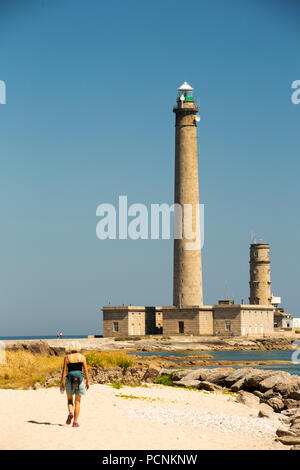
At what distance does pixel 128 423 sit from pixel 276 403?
7522 mm

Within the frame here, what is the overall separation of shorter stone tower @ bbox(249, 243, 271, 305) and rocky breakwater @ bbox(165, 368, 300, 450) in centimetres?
5955

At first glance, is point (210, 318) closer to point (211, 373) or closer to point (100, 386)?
point (211, 373)

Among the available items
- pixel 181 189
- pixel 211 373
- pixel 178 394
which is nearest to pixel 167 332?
pixel 181 189

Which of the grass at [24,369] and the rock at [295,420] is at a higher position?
the grass at [24,369]

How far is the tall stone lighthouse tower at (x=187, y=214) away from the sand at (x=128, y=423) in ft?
170

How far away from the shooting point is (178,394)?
21000 millimetres

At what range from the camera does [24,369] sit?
21.1 m

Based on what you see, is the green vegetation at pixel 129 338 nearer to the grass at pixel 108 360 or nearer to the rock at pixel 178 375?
the rock at pixel 178 375

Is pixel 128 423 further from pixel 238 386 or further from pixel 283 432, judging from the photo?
pixel 238 386

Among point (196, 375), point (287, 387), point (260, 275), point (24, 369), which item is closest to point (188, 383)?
point (196, 375)

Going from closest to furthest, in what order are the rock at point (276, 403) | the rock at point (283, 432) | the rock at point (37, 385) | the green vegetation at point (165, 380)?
the rock at point (283, 432), the rock at point (37, 385), the rock at point (276, 403), the green vegetation at point (165, 380)

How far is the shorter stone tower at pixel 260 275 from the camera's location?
86.1 meters

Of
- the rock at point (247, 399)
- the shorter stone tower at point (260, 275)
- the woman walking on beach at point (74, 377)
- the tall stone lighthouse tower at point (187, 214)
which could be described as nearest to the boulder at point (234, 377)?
the rock at point (247, 399)

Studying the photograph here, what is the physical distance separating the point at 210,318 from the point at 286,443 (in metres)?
61.3
